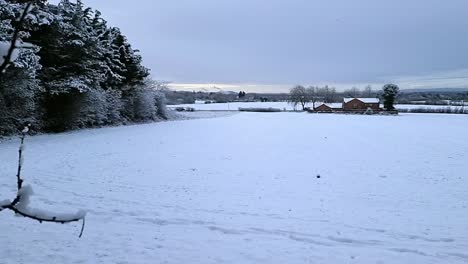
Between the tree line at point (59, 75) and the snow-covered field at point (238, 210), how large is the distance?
216 inches

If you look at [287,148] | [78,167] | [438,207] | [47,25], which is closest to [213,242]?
[438,207]

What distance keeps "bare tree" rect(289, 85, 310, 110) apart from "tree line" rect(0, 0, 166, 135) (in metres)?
94.1

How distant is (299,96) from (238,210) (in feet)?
396

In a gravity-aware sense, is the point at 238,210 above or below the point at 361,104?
below

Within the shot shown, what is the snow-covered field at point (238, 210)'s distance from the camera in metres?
5.62

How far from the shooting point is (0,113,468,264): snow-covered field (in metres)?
5.62

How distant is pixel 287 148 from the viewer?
20.9 metres

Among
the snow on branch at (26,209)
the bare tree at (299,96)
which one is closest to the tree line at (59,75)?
the snow on branch at (26,209)

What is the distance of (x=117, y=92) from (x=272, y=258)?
32.5m

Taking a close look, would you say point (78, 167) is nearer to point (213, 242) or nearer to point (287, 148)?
point (213, 242)

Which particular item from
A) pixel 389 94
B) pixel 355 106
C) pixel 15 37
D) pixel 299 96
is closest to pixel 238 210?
pixel 15 37

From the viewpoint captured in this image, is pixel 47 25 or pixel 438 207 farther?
pixel 47 25

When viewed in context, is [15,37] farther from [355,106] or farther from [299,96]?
[299,96]

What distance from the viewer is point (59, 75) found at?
25312mm
